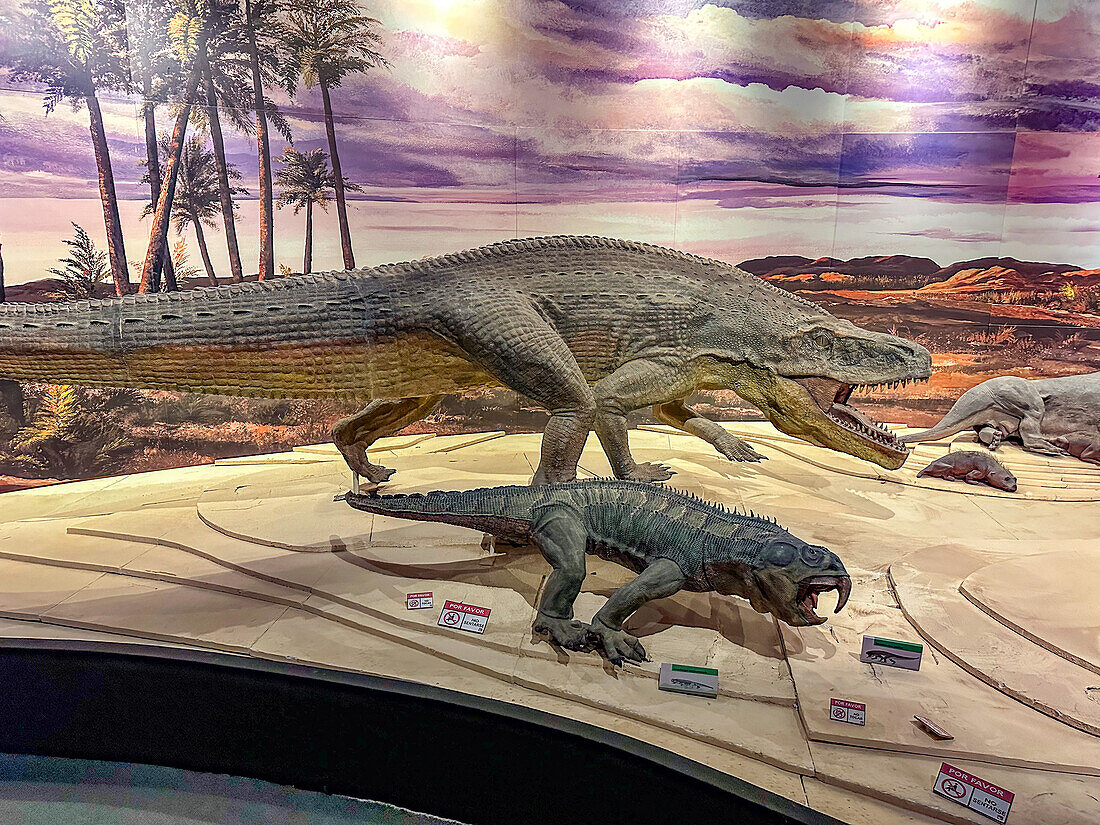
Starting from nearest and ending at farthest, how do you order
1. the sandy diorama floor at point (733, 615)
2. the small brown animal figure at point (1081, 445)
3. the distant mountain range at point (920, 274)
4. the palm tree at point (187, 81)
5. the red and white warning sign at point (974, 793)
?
the red and white warning sign at point (974, 793) < the sandy diorama floor at point (733, 615) < the palm tree at point (187, 81) < the small brown animal figure at point (1081, 445) < the distant mountain range at point (920, 274)

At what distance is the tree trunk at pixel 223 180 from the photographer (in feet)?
15.3

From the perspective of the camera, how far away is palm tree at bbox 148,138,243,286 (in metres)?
4.70

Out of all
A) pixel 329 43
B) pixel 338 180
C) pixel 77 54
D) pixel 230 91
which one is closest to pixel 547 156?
pixel 338 180

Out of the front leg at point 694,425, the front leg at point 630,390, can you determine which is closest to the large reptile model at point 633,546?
the front leg at point 630,390

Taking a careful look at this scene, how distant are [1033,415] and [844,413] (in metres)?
2.69

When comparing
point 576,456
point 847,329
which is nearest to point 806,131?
point 847,329

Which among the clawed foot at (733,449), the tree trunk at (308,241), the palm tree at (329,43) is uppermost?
the palm tree at (329,43)

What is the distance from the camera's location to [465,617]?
254 cm

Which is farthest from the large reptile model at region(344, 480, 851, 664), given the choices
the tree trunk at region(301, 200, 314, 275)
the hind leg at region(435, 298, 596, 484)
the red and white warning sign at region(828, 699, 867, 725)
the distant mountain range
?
the distant mountain range

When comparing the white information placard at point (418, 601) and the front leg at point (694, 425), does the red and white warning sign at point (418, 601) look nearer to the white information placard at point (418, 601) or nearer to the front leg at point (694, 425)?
the white information placard at point (418, 601)

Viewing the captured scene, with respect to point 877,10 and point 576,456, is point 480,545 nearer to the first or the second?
point 576,456

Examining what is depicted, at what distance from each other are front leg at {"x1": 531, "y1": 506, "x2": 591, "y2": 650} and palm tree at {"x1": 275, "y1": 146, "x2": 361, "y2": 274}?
358cm

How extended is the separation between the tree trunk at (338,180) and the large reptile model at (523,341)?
7.02 ft

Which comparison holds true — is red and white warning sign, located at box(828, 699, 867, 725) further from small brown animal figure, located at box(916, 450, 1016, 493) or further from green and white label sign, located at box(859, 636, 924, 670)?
small brown animal figure, located at box(916, 450, 1016, 493)
